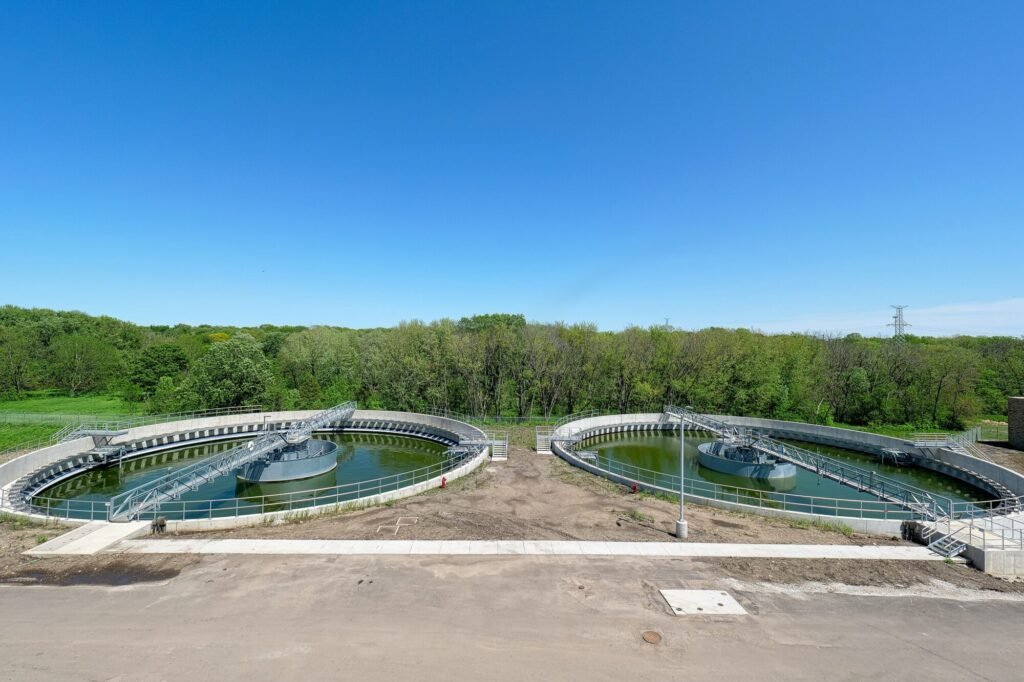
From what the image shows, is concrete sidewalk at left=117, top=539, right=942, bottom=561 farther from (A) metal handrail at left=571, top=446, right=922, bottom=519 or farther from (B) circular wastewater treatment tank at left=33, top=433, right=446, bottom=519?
(B) circular wastewater treatment tank at left=33, top=433, right=446, bottom=519

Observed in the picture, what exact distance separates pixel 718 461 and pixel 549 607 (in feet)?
88.3

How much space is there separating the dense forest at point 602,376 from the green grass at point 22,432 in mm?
10748

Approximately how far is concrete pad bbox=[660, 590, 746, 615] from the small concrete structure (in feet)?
137

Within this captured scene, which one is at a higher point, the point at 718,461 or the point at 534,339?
the point at 534,339

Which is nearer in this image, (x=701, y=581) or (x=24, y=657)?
(x=24, y=657)

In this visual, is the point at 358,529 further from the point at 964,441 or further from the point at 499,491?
the point at 964,441

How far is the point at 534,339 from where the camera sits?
5862 cm

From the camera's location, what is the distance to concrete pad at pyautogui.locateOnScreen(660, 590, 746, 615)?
1295 cm

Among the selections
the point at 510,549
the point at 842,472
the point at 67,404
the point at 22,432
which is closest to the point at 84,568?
the point at 510,549

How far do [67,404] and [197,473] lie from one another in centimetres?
5733

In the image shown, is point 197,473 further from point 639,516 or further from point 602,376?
point 602,376

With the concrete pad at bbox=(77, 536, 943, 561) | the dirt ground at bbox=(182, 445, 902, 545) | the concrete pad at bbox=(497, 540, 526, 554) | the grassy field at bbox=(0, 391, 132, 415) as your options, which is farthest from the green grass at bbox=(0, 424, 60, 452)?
the concrete pad at bbox=(497, 540, 526, 554)

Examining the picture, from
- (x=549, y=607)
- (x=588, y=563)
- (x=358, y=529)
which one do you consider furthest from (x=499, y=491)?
(x=549, y=607)

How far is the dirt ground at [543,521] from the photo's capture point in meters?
18.5
